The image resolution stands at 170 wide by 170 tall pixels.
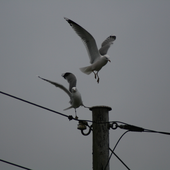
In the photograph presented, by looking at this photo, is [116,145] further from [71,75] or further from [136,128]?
[71,75]

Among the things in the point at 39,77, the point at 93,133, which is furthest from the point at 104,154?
the point at 39,77

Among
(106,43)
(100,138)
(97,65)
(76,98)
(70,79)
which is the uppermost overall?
(106,43)

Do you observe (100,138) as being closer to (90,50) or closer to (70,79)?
(70,79)

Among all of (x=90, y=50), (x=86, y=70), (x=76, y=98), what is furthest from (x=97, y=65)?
(x=76, y=98)

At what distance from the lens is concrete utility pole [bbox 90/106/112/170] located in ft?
9.95

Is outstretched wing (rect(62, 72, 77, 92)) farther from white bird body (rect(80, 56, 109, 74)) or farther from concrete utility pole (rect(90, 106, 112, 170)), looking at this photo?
concrete utility pole (rect(90, 106, 112, 170))

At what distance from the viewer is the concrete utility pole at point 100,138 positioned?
119 inches

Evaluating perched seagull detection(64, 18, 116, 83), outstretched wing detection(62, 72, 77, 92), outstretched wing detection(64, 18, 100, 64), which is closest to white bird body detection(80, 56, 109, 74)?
perched seagull detection(64, 18, 116, 83)

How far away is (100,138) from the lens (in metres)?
3.08

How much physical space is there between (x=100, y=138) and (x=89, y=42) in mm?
3288

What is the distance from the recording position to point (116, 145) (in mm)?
3268

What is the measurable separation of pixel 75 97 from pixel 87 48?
1.48 m

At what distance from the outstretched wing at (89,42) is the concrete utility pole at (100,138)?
291 cm

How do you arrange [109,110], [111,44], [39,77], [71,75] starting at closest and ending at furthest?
[109,110], [39,77], [71,75], [111,44]
